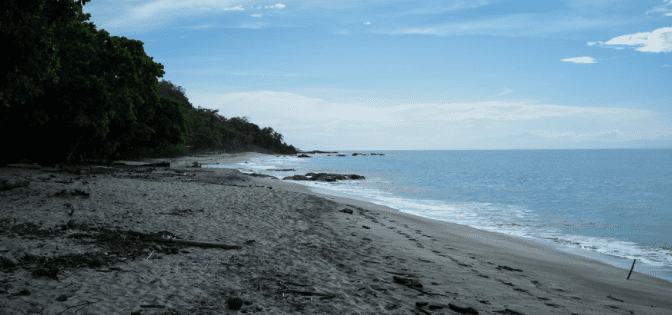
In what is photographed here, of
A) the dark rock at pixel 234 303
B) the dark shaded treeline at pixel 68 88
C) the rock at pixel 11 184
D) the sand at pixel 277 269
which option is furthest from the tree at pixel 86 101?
the dark rock at pixel 234 303

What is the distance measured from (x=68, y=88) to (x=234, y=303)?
18.6 metres

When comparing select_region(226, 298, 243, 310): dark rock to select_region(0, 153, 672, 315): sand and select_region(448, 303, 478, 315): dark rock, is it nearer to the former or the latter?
select_region(0, 153, 672, 315): sand

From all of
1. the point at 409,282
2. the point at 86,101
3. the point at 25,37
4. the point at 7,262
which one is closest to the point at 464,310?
the point at 409,282

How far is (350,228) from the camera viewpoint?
1025 cm

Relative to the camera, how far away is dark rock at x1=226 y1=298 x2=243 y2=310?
452 cm

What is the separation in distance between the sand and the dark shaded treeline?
3.61 m

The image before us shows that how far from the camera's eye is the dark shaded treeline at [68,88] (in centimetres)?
889

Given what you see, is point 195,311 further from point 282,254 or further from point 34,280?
point 282,254

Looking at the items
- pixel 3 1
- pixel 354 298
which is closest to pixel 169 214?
pixel 3 1

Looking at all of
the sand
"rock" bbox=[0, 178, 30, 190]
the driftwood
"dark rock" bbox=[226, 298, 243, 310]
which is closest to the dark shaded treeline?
"rock" bbox=[0, 178, 30, 190]

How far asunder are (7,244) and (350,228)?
7.20 m

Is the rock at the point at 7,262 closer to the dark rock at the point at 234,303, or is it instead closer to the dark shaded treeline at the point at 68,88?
the dark rock at the point at 234,303

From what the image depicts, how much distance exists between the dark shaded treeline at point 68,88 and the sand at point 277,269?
361 cm

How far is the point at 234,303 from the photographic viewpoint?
4551 mm
